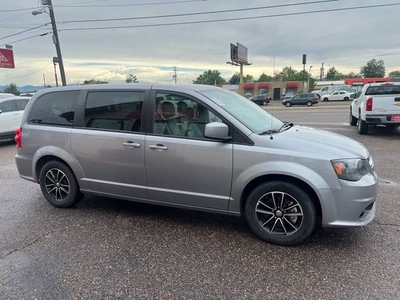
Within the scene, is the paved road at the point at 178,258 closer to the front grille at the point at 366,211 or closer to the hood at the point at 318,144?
the front grille at the point at 366,211

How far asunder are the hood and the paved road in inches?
38.3

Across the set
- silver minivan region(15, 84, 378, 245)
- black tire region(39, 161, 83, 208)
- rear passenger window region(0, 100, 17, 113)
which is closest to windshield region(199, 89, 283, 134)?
silver minivan region(15, 84, 378, 245)

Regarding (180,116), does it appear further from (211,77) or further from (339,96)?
(211,77)

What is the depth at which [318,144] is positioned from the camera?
3342mm

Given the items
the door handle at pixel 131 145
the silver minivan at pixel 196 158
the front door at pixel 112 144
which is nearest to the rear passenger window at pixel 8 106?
the silver minivan at pixel 196 158

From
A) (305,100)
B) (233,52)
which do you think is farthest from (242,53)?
(305,100)

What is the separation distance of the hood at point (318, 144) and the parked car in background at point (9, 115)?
9874mm

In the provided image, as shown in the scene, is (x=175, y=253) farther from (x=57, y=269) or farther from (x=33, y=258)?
(x=33, y=258)

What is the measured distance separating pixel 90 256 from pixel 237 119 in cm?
214

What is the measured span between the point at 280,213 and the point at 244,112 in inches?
51.1

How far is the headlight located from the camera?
3.10 meters

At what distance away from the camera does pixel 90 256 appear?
324 cm

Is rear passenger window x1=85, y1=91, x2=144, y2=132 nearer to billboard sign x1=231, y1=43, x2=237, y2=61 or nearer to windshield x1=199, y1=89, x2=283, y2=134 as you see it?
windshield x1=199, y1=89, x2=283, y2=134

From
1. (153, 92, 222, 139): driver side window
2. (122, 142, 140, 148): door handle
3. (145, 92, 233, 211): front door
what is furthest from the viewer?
(122, 142, 140, 148): door handle
